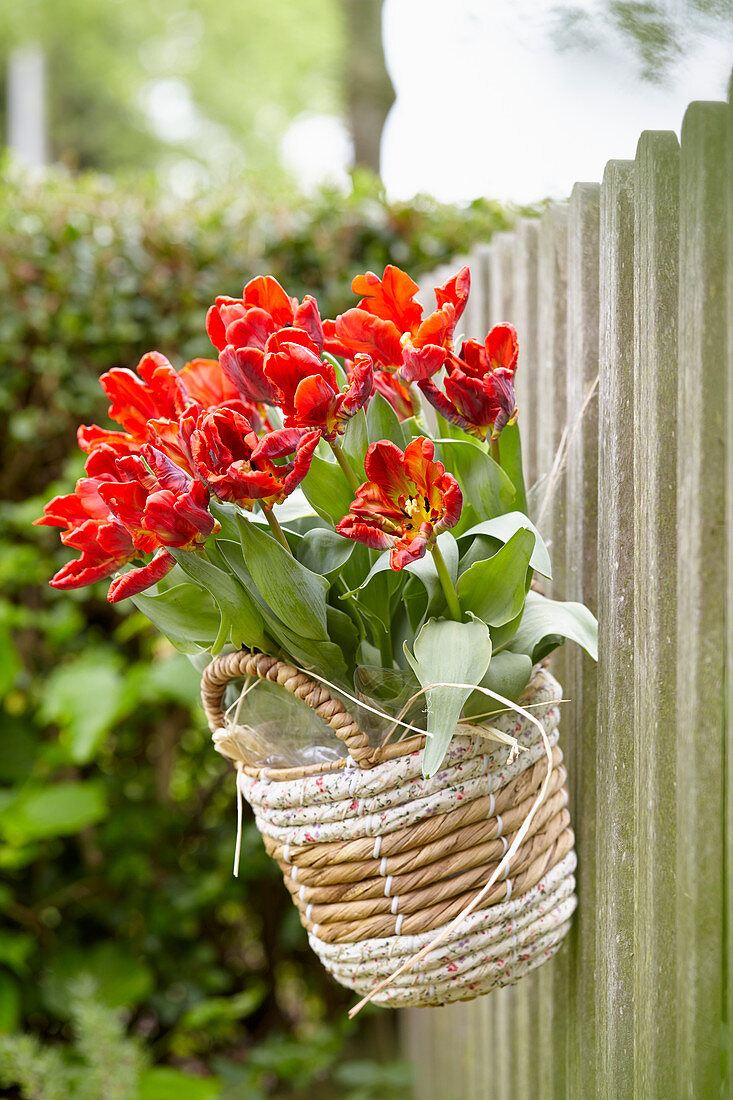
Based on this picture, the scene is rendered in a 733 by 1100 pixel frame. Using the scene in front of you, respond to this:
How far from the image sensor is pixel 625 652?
73 cm

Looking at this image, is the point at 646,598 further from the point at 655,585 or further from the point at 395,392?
the point at 395,392

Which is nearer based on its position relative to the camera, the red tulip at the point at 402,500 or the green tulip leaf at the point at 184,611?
the red tulip at the point at 402,500

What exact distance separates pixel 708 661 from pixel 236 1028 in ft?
7.22

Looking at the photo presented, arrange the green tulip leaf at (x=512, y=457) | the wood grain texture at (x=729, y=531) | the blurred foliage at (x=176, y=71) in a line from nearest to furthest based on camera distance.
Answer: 1. the wood grain texture at (x=729, y=531)
2. the green tulip leaf at (x=512, y=457)
3. the blurred foliage at (x=176, y=71)

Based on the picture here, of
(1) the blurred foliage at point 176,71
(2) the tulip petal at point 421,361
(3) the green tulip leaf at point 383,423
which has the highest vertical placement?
(1) the blurred foliage at point 176,71

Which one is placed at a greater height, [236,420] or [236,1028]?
[236,420]

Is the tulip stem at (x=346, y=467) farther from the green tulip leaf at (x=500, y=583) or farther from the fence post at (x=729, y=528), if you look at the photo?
the fence post at (x=729, y=528)

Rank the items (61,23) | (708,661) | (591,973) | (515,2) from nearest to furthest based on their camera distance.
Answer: (708,661)
(591,973)
(515,2)
(61,23)

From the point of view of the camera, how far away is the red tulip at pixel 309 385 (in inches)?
23.5

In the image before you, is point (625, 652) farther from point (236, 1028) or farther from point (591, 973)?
point (236, 1028)

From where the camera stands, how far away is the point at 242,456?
1.99 ft

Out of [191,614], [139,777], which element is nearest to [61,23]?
[139,777]

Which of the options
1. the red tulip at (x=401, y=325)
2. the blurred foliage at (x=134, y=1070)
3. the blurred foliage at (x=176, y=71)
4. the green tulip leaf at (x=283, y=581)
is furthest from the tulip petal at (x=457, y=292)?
the blurred foliage at (x=176, y=71)

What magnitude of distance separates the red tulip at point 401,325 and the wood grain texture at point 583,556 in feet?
0.66
